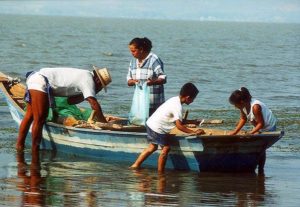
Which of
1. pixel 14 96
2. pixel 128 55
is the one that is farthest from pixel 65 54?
pixel 14 96

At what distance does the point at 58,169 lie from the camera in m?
11.7

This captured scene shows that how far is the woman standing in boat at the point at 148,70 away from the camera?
11734 mm

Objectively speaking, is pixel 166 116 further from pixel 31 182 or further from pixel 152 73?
pixel 31 182

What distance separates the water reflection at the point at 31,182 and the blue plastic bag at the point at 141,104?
58.7 inches

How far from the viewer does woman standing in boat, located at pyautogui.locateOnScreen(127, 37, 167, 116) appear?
38.5ft

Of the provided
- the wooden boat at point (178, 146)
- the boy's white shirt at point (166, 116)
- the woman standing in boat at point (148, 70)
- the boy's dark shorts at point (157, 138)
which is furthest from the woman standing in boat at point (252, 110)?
the woman standing in boat at point (148, 70)

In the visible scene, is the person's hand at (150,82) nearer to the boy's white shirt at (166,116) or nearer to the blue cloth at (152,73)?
the blue cloth at (152,73)

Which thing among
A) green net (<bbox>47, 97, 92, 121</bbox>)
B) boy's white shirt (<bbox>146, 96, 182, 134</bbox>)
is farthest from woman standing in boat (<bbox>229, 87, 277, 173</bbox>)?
green net (<bbox>47, 97, 92, 121</bbox>)

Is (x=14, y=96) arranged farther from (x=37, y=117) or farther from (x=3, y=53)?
(x=3, y=53)

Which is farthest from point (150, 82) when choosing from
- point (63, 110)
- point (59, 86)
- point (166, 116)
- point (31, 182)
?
point (31, 182)

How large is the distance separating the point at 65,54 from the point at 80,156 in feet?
96.6

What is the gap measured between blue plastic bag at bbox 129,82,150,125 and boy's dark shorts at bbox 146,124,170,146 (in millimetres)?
833

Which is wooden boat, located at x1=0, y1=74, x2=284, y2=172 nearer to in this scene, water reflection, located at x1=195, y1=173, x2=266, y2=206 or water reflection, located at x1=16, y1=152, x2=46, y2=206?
→ water reflection, located at x1=195, y1=173, x2=266, y2=206

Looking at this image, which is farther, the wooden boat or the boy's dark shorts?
the boy's dark shorts
